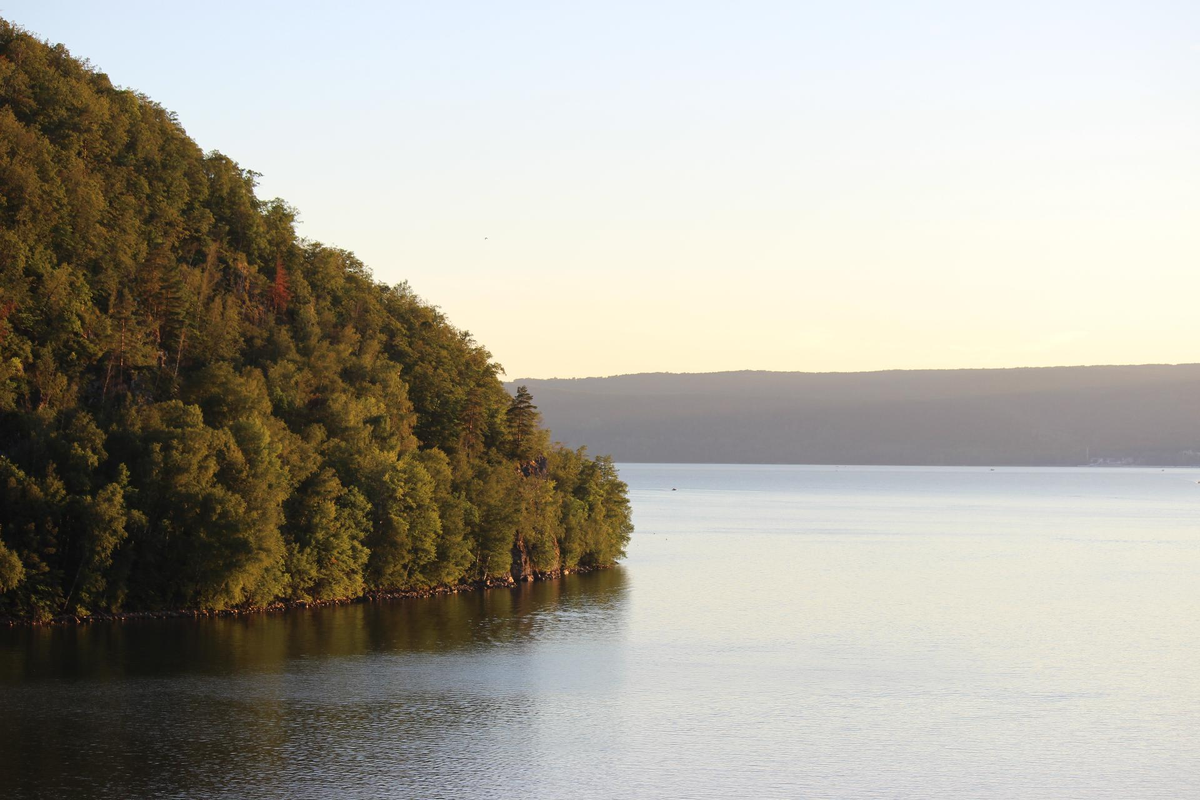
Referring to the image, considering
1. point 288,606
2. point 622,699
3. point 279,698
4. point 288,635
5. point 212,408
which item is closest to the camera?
point 279,698

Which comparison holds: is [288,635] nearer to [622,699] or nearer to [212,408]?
[212,408]

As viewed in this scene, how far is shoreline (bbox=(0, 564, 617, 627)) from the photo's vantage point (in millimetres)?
76438

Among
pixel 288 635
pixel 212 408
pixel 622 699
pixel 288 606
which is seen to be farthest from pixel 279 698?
pixel 212 408

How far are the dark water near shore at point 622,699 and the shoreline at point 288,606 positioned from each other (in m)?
1.98

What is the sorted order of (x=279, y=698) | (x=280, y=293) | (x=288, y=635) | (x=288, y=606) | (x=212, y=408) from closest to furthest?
→ (x=279, y=698) < (x=288, y=635) < (x=288, y=606) < (x=212, y=408) < (x=280, y=293)

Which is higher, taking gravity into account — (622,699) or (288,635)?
(288,635)

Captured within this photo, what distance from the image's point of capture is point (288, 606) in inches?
3477

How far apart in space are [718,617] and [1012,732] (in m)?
38.5

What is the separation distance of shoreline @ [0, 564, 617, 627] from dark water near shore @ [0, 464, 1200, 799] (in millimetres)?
1979

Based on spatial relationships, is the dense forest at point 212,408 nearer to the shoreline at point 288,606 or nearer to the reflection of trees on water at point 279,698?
the shoreline at point 288,606

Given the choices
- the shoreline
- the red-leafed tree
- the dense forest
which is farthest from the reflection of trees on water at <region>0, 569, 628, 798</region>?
the red-leafed tree

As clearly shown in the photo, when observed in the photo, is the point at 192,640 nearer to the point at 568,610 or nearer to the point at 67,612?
the point at 67,612

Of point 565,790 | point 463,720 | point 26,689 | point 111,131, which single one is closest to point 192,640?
point 26,689

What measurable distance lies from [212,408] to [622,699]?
144ft
